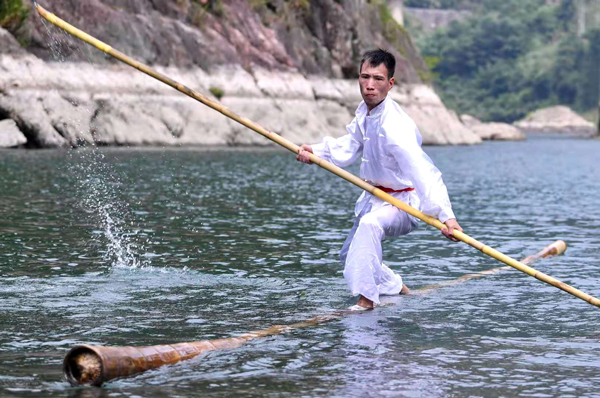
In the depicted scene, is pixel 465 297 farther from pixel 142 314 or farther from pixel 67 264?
pixel 67 264

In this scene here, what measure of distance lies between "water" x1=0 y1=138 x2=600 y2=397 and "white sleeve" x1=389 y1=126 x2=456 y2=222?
0.93 meters

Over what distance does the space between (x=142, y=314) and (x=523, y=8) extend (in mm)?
171087

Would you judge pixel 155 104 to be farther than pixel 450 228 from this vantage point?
Yes

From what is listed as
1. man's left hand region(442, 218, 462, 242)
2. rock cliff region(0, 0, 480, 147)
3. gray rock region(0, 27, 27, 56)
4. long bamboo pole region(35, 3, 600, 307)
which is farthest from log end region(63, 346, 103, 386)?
gray rock region(0, 27, 27, 56)

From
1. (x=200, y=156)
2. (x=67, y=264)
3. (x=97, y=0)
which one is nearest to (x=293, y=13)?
(x=97, y=0)

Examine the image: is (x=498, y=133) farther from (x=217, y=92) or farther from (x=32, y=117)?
(x=32, y=117)

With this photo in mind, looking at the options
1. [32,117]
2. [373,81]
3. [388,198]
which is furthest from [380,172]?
[32,117]

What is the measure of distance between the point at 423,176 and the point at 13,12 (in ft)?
118

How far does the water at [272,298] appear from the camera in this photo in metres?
6.56

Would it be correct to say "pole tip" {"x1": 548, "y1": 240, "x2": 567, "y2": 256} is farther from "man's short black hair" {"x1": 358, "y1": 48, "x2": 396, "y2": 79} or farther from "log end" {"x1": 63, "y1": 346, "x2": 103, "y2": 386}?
"log end" {"x1": 63, "y1": 346, "x2": 103, "y2": 386}

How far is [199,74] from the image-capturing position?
47750mm

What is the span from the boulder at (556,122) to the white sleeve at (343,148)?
128227mm

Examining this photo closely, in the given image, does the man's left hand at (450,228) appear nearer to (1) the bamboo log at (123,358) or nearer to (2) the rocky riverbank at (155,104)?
(1) the bamboo log at (123,358)

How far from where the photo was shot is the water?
6.56 m
